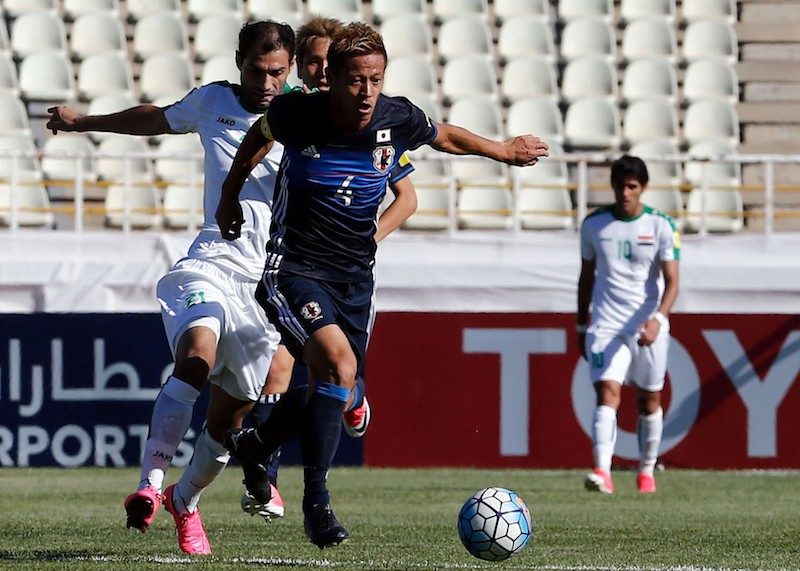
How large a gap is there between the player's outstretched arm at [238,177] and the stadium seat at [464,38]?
1122 centimetres

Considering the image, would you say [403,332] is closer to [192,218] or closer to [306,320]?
[192,218]

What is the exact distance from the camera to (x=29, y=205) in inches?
590

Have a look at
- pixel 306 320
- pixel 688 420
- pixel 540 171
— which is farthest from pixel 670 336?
pixel 306 320

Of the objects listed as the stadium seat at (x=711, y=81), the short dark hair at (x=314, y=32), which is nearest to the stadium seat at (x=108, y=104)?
the stadium seat at (x=711, y=81)

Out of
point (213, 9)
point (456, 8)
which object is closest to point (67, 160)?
point (213, 9)

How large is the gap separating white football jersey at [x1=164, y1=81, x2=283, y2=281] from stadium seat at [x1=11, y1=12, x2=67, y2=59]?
10096 mm

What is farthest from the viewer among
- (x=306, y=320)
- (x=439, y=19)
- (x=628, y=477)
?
(x=439, y=19)

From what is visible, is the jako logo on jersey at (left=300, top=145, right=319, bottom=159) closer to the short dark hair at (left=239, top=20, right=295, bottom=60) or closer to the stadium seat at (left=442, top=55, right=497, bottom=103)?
the short dark hair at (left=239, top=20, right=295, bottom=60)

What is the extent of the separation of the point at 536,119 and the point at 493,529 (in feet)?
37.4

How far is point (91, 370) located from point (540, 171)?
5623 millimetres

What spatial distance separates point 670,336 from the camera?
1280 cm

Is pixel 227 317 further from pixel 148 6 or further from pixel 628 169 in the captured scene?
pixel 148 6

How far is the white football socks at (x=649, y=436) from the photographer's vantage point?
10.8 meters

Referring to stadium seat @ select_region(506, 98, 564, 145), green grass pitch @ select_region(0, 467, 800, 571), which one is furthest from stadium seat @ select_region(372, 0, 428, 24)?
green grass pitch @ select_region(0, 467, 800, 571)
